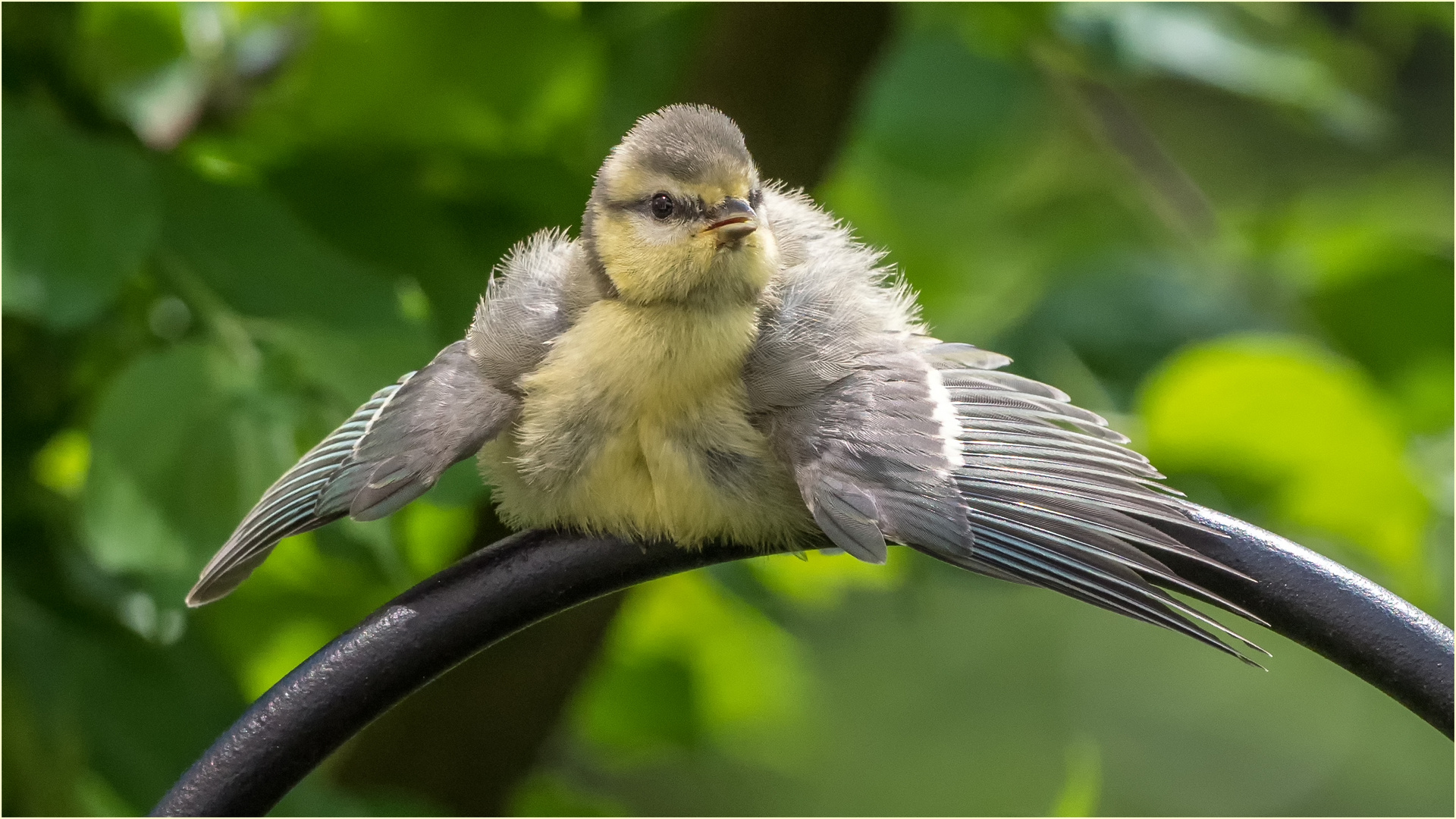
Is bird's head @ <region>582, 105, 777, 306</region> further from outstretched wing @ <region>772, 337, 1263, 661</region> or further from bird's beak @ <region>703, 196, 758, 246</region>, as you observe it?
outstretched wing @ <region>772, 337, 1263, 661</region>

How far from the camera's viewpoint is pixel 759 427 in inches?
46.7

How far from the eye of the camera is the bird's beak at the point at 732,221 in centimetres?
122

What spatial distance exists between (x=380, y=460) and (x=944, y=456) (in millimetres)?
442

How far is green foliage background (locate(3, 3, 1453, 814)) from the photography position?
1.29 metres

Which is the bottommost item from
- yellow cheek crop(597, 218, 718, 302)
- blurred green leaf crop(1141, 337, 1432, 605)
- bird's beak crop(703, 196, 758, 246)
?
yellow cheek crop(597, 218, 718, 302)

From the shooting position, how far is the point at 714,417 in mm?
1174

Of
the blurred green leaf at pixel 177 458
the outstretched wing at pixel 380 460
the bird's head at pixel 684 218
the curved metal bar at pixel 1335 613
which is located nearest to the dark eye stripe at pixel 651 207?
the bird's head at pixel 684 218

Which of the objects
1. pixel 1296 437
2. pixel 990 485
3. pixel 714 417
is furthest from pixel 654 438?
pixel 1296 437

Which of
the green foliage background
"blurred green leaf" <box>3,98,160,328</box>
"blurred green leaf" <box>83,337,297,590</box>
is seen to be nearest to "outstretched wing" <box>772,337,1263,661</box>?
the green foliage background

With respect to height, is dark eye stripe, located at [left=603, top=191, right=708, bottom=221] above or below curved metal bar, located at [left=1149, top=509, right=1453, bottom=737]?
above

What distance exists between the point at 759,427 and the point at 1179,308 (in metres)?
0.71

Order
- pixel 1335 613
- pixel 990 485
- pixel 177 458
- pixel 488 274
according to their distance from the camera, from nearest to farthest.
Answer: pixel 1335 613, pixel 990 485, pixel 177 458, pixel 488 274

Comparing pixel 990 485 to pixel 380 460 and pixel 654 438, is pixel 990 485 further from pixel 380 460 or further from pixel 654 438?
pixel 380 460

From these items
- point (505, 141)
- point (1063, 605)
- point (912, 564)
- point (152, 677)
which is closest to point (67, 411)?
point (152, 677)
